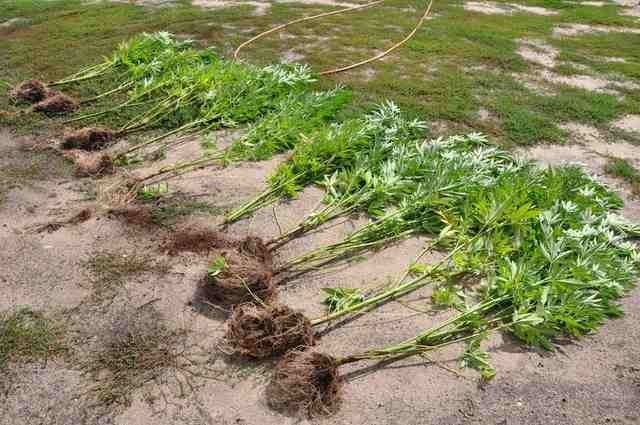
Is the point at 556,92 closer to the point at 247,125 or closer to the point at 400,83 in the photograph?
the point at 400,83

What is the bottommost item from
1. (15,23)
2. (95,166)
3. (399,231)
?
(399,231)

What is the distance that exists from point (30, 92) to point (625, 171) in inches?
252

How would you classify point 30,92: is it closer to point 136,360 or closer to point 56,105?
point 56,105

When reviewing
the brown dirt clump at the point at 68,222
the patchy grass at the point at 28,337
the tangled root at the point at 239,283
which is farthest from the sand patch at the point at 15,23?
the tangled root at the point at 239,283

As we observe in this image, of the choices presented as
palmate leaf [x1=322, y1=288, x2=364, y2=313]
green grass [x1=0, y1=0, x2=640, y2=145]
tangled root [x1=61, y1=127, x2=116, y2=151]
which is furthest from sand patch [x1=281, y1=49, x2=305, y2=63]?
palmate leaf [x1=322, y1=288, x2=364, y2=313]

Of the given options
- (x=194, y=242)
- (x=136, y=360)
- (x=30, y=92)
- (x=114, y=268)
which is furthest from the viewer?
(x=30, y=92)

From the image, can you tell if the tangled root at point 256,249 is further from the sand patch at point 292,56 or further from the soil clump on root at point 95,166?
the sand patch at point 292,56

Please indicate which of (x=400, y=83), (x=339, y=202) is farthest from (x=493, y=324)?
(x=400, y=83)

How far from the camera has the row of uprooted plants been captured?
11.1 ft

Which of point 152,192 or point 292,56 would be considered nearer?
point 152,192

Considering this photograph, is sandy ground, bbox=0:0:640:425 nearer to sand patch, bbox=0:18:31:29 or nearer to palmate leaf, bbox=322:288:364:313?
palmate leaf, bbox=322:288:364:313

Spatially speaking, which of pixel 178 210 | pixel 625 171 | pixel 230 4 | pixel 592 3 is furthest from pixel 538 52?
pixel 178 210

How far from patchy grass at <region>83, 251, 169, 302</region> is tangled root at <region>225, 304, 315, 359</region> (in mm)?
924

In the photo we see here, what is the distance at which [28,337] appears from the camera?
347 centimetres
